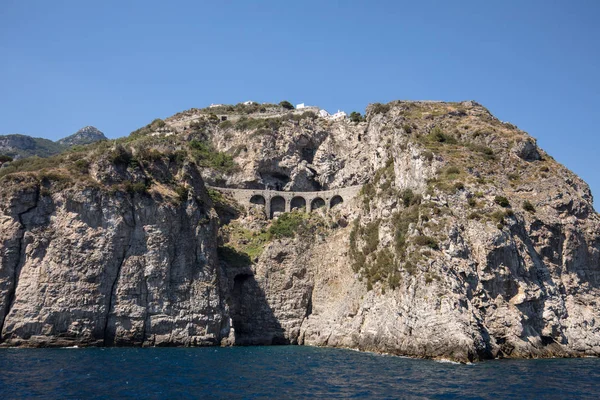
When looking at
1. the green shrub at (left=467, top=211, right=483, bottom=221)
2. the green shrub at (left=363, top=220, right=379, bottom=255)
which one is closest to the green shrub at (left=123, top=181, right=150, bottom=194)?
the green shrub at (left=363, top=220, right=379, bottom=255)

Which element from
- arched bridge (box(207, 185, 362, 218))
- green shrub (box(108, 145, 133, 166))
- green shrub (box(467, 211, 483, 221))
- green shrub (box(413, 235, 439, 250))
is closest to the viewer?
green shrub (box(413, 235, 439, 250))

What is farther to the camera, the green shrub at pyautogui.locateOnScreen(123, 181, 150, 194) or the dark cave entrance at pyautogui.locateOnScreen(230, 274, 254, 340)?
the dark cave entrance at pyautogui.locateOnScreen(230, 274, 254, 340)

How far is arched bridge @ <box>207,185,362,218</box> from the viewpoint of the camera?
68.9m

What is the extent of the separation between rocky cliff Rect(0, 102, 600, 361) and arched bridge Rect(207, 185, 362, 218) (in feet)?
4.94

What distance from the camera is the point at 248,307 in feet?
192

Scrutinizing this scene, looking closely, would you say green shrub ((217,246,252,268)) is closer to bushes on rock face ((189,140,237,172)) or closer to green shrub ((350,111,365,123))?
bushes on rock face ((189,140,237,172))

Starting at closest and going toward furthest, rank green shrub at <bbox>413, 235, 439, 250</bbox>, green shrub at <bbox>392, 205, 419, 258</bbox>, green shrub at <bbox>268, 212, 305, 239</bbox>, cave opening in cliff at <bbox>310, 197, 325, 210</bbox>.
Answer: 1. green shrub at <bbox>413, 235, 439, 250</bbox>
2. green shrub at <bbox>392, 205, 419, 258</bbox>
3. green shrub at <bbox>268, 212, 305, 239</bbox>
4. cave opening in cliff at <bbox>310, 197, 325, 210</bbox>

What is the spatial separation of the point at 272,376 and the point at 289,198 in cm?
4039

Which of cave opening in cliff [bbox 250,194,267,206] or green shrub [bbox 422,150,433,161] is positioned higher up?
green shrub [bbox 422,150,433,161]

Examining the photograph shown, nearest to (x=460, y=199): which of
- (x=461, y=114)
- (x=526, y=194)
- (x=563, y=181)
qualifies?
(x=526, y=194)

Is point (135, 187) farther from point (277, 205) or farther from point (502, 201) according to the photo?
point (502, 201)

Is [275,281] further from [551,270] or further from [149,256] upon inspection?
[551,270]

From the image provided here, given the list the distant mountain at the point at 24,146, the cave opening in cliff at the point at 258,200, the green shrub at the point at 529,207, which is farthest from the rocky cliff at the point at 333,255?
the distant mountain at the point at 24,146

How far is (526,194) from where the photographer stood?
176ft
